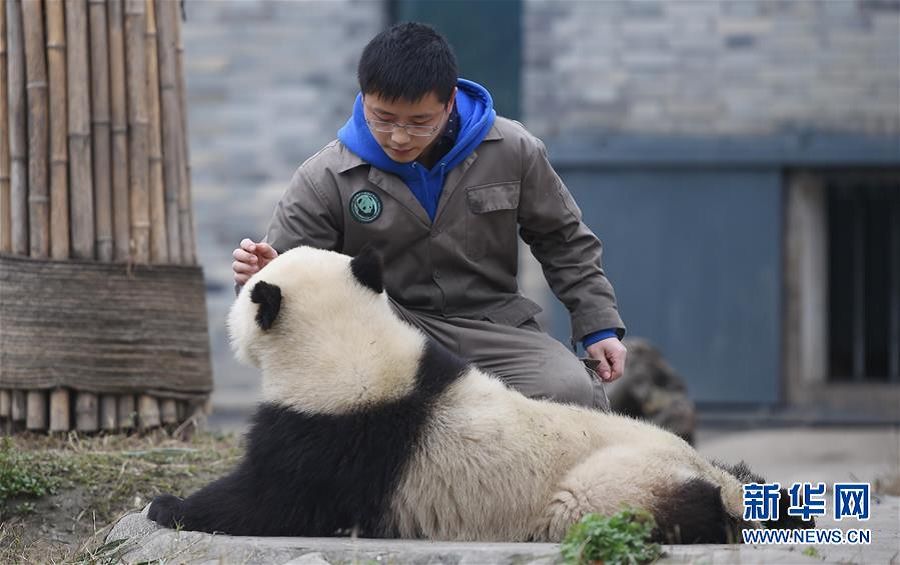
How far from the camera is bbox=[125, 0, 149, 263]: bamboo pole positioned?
5758 millimetres

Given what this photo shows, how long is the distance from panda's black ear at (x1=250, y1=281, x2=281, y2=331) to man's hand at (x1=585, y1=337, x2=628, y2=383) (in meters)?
1.43

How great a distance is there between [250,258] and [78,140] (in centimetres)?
158

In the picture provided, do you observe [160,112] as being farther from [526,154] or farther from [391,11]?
[391,11]

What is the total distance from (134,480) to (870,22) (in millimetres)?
8909

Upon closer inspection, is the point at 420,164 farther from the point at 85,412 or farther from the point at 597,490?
the point at 85,412

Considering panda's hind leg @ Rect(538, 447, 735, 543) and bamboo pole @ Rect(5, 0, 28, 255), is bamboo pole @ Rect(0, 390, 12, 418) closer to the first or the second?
bamboo pole @ Rect(5, 0, 28, 255)

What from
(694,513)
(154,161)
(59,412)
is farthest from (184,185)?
(694,513)

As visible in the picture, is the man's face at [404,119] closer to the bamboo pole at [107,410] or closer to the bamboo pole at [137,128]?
the bamboo pole at [137,128]

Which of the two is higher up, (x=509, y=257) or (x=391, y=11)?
(x=391, y=11)

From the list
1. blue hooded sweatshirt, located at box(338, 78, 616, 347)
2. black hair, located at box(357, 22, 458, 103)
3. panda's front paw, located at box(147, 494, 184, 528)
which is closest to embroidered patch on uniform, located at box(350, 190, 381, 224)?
blue hooded sweatshirt, located at box(338, 78, 616, 347)

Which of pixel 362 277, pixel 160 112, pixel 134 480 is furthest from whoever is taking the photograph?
pixel 160 112

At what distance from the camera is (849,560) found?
3.90m

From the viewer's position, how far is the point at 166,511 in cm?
433

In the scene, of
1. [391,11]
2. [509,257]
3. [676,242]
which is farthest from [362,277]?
[391,11]
